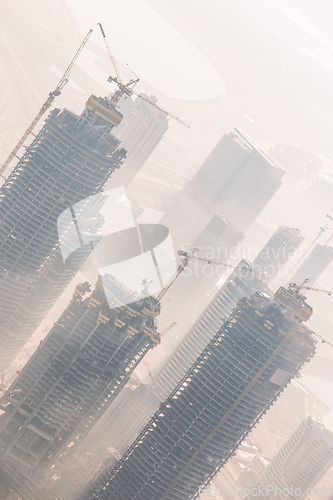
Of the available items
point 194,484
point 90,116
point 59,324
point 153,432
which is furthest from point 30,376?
point 90,116

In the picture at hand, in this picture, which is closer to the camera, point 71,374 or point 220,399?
point 220,399

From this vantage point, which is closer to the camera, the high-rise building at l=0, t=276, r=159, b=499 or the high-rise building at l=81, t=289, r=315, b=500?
the high-rise building at l=81, t=289, r=315, b=500

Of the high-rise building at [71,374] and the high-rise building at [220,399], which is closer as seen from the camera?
the high-rise building at [220,399]

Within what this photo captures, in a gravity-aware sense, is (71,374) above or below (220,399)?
below
